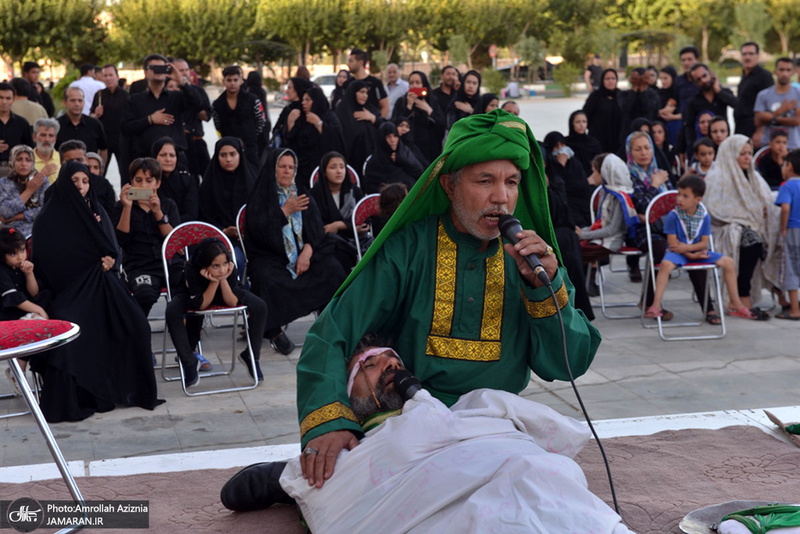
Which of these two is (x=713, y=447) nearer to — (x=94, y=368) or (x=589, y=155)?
(x=94, y=368)

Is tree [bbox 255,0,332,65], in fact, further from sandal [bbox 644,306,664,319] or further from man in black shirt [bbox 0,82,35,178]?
sandal [bbox 644,306,664,319]

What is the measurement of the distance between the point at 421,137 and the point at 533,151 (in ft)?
25.0

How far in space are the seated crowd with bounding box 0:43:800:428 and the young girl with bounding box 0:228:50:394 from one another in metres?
0.01

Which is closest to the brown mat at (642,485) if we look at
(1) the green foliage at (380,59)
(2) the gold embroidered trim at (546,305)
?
(2) the gold embroidered trim at (546,305)

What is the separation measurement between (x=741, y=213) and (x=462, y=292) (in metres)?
5.20

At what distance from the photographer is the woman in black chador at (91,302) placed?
5.59m

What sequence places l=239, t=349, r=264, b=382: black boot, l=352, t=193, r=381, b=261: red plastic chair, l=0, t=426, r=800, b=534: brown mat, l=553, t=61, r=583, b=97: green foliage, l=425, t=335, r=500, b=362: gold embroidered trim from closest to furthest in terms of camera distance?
1. l=425, t=335, r=500, b=362: gold embroidered trim
2. l=0, t=426, r=800, b=534: brown mat
3. l=239, t=349, r=264, b=382: black boot
4. l=352, t=193, r=381, b=261: red plastic chair
5. l=553, t=61, r=583, b=97: green foliage

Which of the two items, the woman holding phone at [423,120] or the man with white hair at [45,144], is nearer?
the man with white hair at [45,144]

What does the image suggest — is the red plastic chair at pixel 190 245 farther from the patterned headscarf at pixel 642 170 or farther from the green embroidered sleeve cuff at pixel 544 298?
the patterned headscarf at pixel 642 170

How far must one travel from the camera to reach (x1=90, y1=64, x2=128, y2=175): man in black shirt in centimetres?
1093

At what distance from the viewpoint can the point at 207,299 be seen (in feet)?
19.8

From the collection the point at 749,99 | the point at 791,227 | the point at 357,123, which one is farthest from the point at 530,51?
the point at 791,227

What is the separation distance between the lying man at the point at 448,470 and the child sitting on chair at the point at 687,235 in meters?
4.31

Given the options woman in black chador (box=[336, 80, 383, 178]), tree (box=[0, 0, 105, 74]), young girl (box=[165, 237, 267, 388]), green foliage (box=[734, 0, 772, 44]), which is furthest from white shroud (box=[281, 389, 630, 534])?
green foliage (box=[734, 0, 772, 44])
